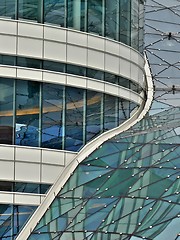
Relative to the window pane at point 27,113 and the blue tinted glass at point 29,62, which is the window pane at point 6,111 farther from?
the blue tinted glass at point 29,62

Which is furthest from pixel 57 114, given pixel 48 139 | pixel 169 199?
pixel 169 199

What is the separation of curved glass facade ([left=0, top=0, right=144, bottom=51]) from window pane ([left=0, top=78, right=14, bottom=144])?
2.26 metres

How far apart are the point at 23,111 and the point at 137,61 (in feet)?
18.5

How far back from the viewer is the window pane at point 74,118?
2870cm

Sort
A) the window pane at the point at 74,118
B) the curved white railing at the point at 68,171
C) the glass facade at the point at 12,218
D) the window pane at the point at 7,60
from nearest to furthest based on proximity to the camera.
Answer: the curved white railing at the point at 68,171
the glass facade at the point at 12,218
the window pane at the point at 7,60
the window pane at the point at 74,118

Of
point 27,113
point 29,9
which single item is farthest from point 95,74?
point 29,9

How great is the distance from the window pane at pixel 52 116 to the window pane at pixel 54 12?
217 centimetres

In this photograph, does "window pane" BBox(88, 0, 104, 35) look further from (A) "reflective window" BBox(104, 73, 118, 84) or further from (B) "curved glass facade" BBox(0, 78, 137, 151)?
(B) "curved glass facade" BBox(0, 78, 137, 151)

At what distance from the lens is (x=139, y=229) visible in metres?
22.5

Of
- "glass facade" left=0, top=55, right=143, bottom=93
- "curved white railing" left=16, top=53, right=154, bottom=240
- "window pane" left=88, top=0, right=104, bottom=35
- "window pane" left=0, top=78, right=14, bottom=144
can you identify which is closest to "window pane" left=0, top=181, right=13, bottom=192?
"curved white railing" left=16, top=53, right=154, bottom=240

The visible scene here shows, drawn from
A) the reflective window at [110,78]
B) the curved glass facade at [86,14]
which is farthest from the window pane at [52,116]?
the curved glass facade at [86,14]

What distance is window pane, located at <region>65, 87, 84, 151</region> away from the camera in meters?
28.7

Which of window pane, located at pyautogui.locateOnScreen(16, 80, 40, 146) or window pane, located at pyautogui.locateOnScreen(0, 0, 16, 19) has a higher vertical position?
window pane, located at pyautogui.locateOnScreen(0, 0, 16, 19)

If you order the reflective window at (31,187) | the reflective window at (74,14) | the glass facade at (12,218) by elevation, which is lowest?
the glass facade at (12,218)
